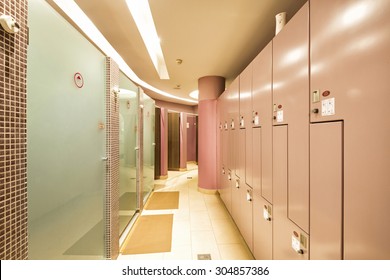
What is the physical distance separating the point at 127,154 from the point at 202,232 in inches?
63.6

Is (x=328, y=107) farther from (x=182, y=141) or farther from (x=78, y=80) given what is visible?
(x=182, y=141)

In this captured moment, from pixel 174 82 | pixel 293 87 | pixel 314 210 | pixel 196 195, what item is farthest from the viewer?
pixel 174 82

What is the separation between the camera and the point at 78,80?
138 cm

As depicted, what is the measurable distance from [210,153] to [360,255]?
343 centimetres

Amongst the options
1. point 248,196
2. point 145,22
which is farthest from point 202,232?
point 145,22

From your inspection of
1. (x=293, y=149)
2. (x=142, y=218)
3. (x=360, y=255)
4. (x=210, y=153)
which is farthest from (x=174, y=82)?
(x=360, y=255)

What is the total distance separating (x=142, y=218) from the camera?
2.95 metres

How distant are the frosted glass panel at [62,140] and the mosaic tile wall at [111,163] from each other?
79mm

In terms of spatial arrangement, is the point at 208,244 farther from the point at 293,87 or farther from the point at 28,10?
the point at 28,10

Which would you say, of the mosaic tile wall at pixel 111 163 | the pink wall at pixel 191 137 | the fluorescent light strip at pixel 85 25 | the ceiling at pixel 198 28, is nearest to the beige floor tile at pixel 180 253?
the mosaic tile wall at pixel 111 163

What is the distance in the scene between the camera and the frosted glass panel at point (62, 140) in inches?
39.4

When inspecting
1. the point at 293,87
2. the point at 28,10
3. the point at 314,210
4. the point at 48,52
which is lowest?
the point at 314,210

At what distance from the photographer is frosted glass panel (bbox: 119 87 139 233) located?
225 cm

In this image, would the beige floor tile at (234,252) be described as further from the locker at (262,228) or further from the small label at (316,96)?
the small label at (316,96)
